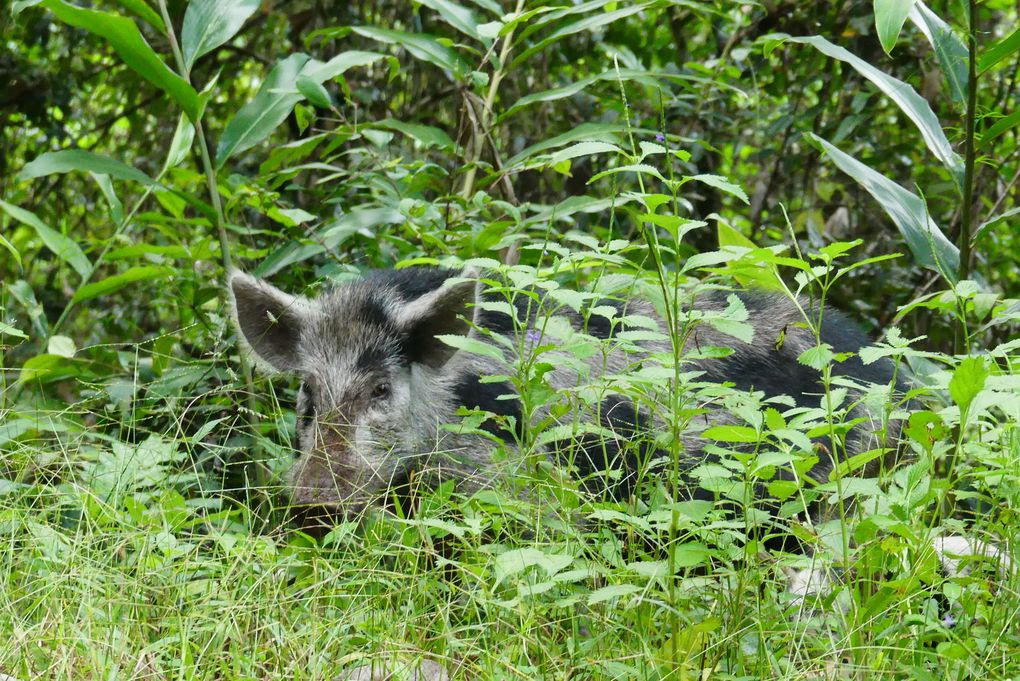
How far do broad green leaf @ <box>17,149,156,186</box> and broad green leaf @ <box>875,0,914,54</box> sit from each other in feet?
8.96

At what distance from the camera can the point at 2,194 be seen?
800cm

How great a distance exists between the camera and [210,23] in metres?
4.28

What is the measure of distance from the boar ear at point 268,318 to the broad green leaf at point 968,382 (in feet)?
8.13

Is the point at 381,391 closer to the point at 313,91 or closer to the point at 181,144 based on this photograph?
the point at 313,91

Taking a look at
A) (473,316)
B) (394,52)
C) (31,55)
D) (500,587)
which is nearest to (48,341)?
(473,316)

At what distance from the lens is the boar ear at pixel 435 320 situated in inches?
149

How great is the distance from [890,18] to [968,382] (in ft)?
3.12

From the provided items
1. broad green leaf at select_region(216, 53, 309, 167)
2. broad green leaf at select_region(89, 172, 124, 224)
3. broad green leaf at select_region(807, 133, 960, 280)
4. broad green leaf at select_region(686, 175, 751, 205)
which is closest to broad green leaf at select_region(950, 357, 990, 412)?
broad green leaf at select_region(686, 175, 751, 205)

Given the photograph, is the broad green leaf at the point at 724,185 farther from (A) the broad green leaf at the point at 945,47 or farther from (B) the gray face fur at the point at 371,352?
(B) the gray face fur at the point at 371,352

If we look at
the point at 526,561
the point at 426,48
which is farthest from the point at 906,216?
the point at 426,48

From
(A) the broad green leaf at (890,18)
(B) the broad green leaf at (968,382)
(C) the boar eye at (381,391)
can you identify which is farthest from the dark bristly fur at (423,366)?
(B) the broad green leaf at (968,382)

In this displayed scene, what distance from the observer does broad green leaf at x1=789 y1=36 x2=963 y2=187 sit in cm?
318

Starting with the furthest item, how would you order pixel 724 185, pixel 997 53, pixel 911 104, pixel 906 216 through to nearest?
pixel 911 104 < pixel 906 216 < pixel 997 53 < pixel 724 185

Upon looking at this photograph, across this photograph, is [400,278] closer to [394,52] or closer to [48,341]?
[48,341]
